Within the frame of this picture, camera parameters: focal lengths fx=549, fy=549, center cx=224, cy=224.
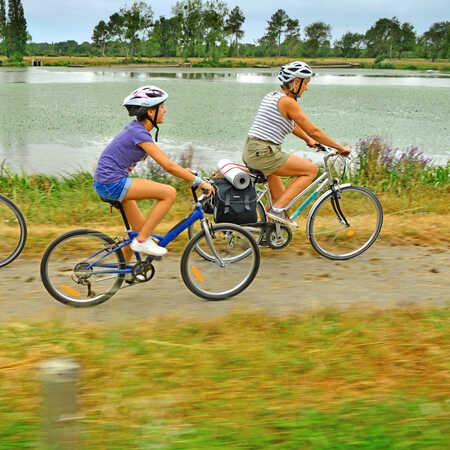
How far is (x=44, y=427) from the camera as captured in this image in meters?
1.85

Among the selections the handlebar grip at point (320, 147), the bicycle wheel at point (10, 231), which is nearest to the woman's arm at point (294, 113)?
the handlebar grip at point (320, 147)

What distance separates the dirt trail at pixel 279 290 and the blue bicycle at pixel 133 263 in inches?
5.4

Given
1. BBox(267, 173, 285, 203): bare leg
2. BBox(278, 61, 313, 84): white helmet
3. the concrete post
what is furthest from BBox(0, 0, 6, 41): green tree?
the concrete post

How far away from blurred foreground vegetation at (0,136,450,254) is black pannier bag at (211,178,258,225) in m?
1.35

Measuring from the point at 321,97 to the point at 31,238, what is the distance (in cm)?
2763

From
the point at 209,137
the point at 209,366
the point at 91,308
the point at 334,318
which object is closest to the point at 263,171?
the point at 334,318

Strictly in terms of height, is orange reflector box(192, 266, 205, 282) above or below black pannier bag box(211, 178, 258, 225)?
below

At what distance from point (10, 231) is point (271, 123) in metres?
2.81

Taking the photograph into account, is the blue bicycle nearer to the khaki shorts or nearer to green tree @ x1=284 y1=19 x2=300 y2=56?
the khaki shorts

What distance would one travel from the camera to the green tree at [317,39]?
381ft

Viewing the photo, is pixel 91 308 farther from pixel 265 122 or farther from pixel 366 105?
pixel 366 105

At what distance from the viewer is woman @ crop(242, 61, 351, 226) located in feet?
17.1

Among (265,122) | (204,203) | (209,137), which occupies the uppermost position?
(265,122)

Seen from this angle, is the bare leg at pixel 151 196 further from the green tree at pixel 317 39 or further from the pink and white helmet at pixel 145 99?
the green tree at pixel 317 39
